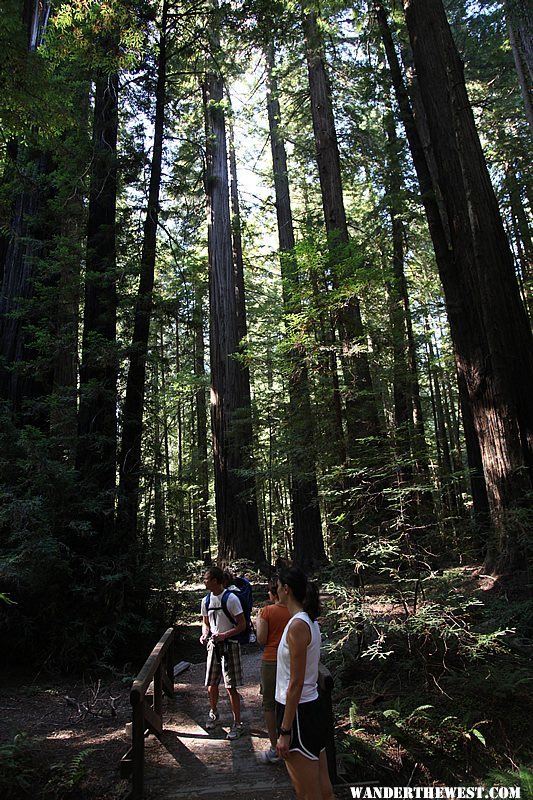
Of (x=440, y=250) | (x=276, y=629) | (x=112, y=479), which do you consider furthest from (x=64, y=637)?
(x=440, y=250)

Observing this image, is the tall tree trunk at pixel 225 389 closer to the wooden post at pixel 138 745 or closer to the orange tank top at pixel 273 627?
the orange tank top at pixel 273 627

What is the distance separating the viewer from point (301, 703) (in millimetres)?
2959

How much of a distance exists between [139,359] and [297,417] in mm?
3042

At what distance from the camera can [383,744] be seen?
4508 mm

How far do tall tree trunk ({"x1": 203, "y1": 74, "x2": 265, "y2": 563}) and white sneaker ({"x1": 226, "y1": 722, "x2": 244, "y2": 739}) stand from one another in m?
5.52

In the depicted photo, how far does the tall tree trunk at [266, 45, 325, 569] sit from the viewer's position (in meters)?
8.48

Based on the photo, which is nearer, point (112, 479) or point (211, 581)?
point (211, 581)

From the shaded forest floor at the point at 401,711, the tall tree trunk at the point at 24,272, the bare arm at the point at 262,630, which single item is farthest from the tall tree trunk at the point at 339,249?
the tall tree trunk at the point at 24,272

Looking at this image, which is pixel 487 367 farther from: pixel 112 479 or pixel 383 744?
pixel 112 479

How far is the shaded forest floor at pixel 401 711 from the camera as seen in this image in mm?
4312

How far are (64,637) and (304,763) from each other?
5.54 m

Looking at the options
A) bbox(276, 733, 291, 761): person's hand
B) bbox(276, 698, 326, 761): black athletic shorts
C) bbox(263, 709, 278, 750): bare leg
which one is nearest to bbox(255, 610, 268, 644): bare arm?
bbox(263, 709, 278, 750): bare leg

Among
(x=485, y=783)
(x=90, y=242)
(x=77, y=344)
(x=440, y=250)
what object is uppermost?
(x=90, y=242)

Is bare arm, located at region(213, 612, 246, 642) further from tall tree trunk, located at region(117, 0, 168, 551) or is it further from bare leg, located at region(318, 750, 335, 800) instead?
tall tree trunk, located at region(117, 0, 168, 551)
